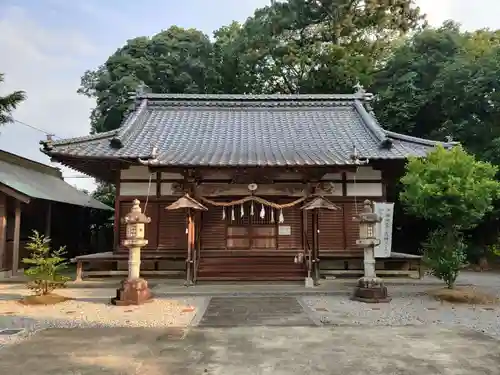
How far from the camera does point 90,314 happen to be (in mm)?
8297

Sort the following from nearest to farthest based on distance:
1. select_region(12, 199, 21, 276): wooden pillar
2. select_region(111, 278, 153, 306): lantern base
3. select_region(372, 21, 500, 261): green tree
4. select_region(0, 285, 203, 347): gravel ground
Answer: select_region(0, 285, 203, 347): gravel ground → select_region(111, 278, 153, 306): lantern base → select_region(12, 199, 21, 276): wooden pillar → select_region(372, 21, 500, 261): green tree

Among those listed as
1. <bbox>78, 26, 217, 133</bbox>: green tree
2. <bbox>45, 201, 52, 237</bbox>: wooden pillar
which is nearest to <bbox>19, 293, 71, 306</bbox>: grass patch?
<bbox>45, 201, 52, 237</bbox>: wooden pillar

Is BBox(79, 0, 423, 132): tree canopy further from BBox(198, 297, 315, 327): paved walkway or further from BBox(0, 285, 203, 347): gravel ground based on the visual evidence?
BBox(198, 297, 315, 327): paved walkway

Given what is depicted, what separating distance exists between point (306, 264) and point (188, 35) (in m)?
22.3

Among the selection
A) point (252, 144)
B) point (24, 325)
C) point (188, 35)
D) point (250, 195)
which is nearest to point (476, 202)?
point (250, 195)

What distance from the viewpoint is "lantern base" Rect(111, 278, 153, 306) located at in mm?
9211

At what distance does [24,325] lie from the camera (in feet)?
24.1

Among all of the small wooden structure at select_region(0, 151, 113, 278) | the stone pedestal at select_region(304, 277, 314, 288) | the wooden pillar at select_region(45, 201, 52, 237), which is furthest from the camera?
the wooden pillar at select_region(45, 201, 52, 237)

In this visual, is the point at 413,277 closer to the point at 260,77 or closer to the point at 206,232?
the point at 206,232

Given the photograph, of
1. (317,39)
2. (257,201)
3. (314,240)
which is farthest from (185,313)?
(317,39)

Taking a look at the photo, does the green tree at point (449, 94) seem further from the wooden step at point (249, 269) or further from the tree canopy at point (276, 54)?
the wooden step at point (249, 269)

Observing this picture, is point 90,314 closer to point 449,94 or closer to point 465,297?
point 465,297

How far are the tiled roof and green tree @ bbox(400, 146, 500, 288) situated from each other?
2558 millimetres

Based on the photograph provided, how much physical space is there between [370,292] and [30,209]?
13.2 meters
